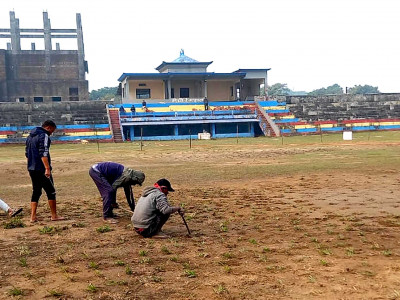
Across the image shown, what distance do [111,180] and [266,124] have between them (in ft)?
130

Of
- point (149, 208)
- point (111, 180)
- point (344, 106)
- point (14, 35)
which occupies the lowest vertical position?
point (149, 208)

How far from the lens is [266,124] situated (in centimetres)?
4725

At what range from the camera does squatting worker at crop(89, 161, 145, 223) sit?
27.5 feet

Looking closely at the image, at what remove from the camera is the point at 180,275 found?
5.32 metres

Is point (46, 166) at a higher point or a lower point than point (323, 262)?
higher

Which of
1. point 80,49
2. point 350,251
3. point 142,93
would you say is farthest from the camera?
point 80,49

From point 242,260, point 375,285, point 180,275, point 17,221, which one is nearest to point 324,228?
point 242,260

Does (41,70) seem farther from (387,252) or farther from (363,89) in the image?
(363,89)

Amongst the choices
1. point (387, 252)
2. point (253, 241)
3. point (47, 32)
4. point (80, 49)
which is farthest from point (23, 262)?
point (47, 32)

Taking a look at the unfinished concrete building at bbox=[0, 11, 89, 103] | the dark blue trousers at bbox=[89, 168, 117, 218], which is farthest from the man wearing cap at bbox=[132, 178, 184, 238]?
the unfinished concrete building at bbox=[0, 11, 89, 103]

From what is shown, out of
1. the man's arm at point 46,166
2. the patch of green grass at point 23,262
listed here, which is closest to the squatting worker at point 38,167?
the man's arm at point 46,166

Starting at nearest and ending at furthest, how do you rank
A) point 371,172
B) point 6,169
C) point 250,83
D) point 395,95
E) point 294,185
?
point 294,185 → point 371,172 → point 6,169 → point 395,95 → point 250,83

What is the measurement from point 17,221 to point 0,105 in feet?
141

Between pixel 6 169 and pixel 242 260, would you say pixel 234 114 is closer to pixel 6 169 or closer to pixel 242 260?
pixel 6 169
